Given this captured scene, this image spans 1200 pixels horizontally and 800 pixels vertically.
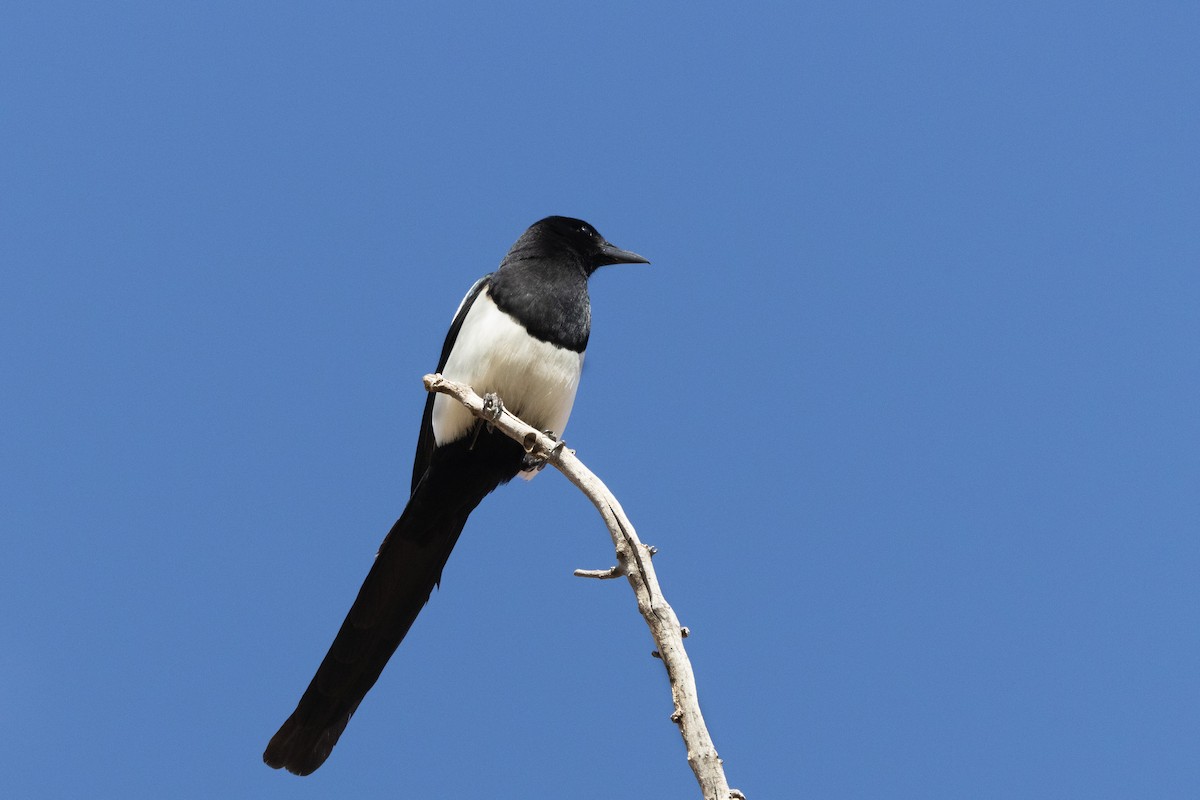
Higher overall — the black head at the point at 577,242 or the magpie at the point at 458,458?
the black head at the point at 577,242

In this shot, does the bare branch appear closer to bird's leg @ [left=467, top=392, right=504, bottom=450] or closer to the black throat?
bird's leg @ [left=467, top=392, right=504, bottom=450]

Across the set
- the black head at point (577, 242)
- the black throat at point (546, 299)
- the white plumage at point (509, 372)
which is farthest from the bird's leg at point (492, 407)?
the black head at point (577, 242)

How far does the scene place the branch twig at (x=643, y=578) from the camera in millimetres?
3322

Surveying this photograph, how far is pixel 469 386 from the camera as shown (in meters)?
4.70

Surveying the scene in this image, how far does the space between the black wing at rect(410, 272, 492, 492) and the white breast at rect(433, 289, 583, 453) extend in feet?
0.52

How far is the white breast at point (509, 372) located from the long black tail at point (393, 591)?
0.13m

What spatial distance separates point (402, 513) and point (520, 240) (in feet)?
4.63

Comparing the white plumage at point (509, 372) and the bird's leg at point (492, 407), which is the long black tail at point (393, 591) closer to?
the white plumage at point (509, 372)

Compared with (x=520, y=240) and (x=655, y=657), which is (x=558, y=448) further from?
(x=520, y=240)

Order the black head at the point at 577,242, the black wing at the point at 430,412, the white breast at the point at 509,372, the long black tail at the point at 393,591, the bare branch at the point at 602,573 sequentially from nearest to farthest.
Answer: the bare branch at the point at 602,573 → the long black tail at the point at 393,591 → the white breast at the point at 509,372 → the black wing at the point at 430,412 → the black head at the point at 577,242

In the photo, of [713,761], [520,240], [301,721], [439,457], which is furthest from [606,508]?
[520,240]

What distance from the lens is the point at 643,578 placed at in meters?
3.71

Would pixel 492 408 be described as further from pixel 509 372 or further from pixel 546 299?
pixel 546 299

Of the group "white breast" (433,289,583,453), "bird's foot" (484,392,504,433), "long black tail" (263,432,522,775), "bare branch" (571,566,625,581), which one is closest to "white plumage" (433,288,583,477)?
"white breast" (433,289,583,453)
